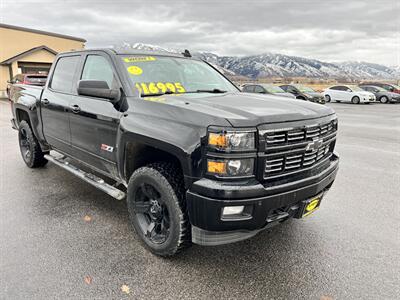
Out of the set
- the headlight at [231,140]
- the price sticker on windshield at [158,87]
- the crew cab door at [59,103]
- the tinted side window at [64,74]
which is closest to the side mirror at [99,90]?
the price sticker on windshield at [158,87]

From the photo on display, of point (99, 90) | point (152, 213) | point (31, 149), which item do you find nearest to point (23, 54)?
point (31, 149)

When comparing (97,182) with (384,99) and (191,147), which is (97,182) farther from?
(384,99)

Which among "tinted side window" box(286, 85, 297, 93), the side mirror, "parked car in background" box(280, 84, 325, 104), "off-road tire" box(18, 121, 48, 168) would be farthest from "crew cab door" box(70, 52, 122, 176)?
"tinted side window" box(286, 85, 297, 93)

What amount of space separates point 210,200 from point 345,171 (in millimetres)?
4338

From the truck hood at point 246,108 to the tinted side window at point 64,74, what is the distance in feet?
5.75

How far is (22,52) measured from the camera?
1086 inches

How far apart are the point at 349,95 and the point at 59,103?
2525 centimetres

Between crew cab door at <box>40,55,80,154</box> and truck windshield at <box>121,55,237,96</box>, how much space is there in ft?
3.84

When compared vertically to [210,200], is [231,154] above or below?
above

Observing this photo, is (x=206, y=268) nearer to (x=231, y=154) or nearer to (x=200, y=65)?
(x=231, y=154)

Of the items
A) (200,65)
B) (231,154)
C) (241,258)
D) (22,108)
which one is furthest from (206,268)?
(22,108)

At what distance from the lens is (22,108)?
5.59 metres

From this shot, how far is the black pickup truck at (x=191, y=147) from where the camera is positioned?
243cm

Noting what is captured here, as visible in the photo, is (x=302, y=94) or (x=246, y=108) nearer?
(x=246, y=108)
